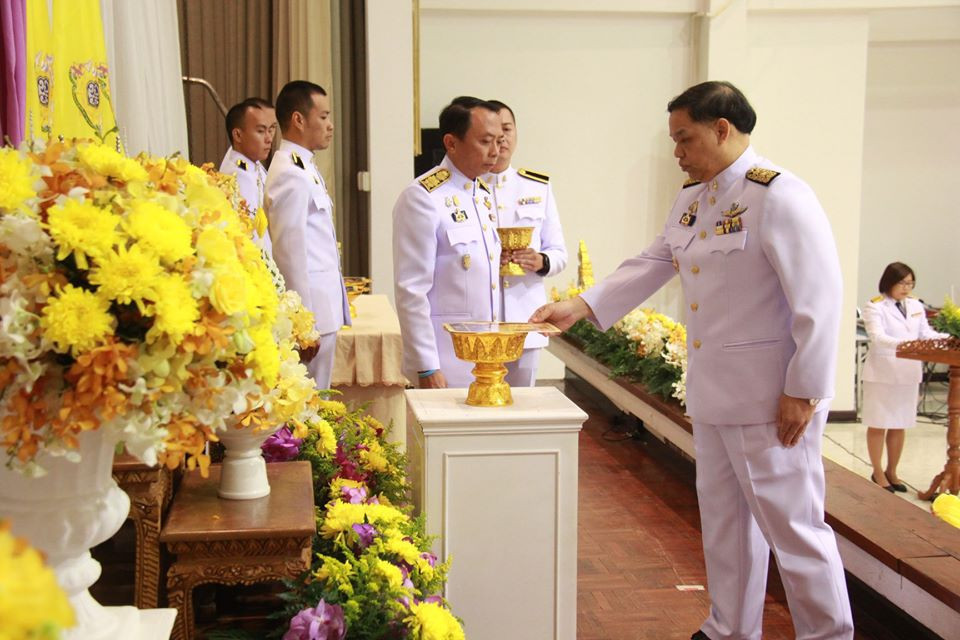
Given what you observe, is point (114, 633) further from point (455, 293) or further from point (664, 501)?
point (664, 501)

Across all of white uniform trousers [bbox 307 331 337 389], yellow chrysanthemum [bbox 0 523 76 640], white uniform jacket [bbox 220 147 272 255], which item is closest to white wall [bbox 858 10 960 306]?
white uniform jacket [bbox 220 147 272 255]

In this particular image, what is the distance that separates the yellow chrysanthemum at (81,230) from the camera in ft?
3.84

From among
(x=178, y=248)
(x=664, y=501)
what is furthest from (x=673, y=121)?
(x=664, y=501)

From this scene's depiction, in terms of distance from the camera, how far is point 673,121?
2.80m

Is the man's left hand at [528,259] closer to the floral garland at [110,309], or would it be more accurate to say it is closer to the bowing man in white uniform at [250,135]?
the bowing man in white uniform at [250,135]

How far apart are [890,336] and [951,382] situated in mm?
972

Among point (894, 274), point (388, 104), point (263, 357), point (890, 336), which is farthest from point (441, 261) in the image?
point (894, 274)

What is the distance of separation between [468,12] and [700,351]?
21.0ft

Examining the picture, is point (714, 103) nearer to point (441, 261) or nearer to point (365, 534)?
point (441, 261)

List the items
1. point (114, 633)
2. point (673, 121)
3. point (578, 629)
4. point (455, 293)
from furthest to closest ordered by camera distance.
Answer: point (455, 293) < point (578, 629) < point (673, 121) < point (114, 633)

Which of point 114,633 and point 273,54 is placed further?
point 273,54

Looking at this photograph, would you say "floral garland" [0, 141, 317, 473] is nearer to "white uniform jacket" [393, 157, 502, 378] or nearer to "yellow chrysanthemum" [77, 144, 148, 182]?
"yellow chrysanthemum" [77, 144, 148, 182]

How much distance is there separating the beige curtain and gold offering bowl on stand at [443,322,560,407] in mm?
4598

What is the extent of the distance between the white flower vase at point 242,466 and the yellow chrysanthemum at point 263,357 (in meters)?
0.75
